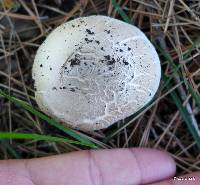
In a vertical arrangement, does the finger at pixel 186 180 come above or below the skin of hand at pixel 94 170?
below

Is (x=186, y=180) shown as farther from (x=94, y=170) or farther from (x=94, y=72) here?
(x=94, y=72)

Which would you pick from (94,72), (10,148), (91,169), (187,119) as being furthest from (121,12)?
(10,148)

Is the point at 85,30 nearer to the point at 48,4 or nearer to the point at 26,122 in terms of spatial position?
the point at 48,4

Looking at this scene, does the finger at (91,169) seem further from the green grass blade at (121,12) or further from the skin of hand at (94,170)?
the green grass blade at (121,12)

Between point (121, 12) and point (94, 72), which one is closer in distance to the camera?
point (94, 72)

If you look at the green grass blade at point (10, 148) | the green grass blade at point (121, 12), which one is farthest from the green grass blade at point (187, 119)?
the green grass blade at point (10, 148)

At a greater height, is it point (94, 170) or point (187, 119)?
point (187, 119)
